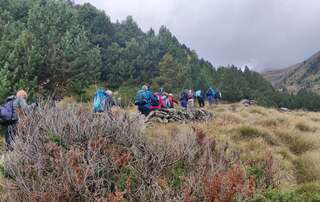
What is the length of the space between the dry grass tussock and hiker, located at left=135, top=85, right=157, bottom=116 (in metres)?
4.68

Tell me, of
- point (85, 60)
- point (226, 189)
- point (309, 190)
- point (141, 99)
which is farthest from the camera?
point (85, 60)

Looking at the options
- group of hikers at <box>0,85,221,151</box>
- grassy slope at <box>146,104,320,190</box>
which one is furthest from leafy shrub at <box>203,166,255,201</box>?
group of hikers at <box>0,85,221,151</box>

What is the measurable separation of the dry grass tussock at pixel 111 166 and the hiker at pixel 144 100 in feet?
15.4

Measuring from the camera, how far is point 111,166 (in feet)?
13.9

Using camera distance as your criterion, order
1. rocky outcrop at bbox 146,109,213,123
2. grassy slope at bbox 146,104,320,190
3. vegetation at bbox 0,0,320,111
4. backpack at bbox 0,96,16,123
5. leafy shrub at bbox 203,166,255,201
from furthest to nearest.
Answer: vegetation at bbox 0,0,320,111 < rocky outcrop at bbox 146,109,213,123 < backpack at bbox 0,96,16,123 < grassy slope at bbox 146,104,320,190 < leafy shrub at bbox 203,166,255,201

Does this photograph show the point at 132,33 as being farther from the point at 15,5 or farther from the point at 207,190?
the point at 207,190

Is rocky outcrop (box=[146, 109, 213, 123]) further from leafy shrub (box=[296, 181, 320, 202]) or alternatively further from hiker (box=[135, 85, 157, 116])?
leafy shrub (box=[296, 181, 320, 202])

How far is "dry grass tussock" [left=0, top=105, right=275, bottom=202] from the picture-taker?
350cm

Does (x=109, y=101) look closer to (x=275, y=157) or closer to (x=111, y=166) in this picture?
(x=111, y=166)

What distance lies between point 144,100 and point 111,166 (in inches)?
262

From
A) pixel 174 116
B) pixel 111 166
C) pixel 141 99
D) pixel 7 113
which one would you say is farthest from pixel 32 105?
pixel 174 116

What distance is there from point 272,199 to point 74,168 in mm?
2063

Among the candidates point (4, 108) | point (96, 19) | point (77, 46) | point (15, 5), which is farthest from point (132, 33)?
point (4, 108)

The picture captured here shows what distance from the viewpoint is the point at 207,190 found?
11.1 feet
